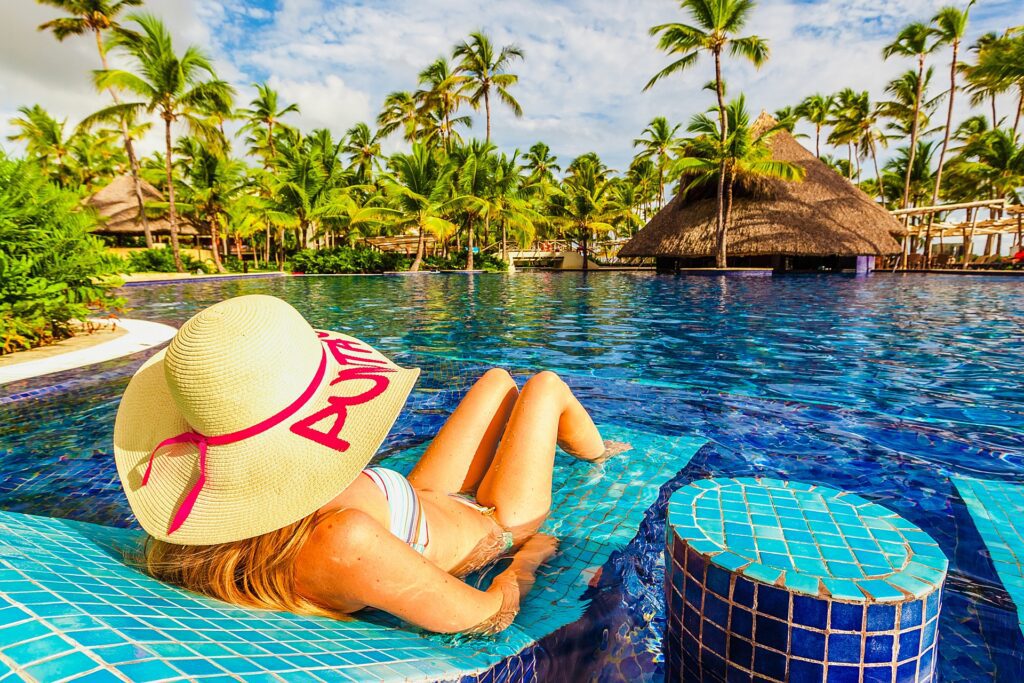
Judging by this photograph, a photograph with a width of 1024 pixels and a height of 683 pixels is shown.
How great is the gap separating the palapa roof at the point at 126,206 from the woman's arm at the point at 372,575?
1334 inches

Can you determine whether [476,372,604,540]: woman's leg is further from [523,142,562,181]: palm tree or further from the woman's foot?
[523,142,562,181]: palm tree

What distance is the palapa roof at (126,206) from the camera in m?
29.1

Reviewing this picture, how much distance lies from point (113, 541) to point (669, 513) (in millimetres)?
1641

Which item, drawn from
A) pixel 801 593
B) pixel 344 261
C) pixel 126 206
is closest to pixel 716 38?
pixel 344 261

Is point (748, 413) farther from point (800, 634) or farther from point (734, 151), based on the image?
point (734, 151)

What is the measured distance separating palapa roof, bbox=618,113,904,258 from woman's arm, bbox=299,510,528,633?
2515cm

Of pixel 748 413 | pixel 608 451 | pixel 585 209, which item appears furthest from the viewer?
pixel 585 209

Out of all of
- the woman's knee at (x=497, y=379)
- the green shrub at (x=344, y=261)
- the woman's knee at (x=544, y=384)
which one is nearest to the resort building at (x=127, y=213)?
the green shrub at (x=344, y=261)

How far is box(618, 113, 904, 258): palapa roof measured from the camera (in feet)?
74.7

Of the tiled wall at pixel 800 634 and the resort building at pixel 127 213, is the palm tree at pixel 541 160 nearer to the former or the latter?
the resort building at pixel 127 213

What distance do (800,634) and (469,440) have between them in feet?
4.42

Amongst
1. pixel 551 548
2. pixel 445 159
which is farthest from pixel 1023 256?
pixel 551 548

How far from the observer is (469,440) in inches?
85.7

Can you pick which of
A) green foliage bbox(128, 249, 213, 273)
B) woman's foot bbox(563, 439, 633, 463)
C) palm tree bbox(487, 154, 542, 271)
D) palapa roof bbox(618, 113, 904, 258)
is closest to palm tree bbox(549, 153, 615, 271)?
palm tree bbox(487, 154, 542, 271)
